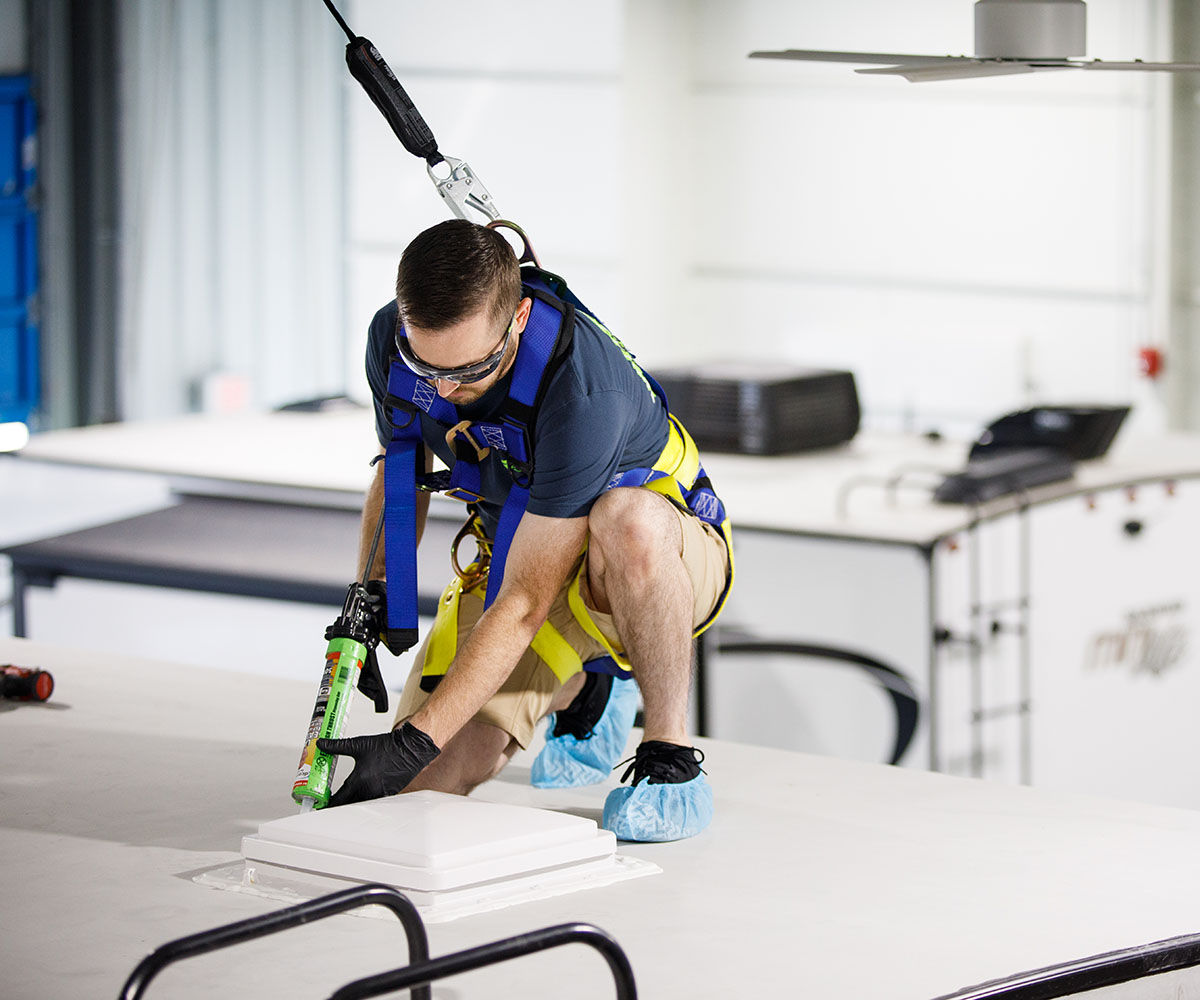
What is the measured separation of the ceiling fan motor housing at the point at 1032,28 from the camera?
2.26 meters

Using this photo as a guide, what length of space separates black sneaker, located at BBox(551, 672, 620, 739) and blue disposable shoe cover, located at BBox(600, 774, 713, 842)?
309mm

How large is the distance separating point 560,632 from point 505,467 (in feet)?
0.88

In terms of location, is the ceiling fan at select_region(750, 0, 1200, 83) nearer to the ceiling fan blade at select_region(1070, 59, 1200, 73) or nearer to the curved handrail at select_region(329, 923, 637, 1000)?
the ceiling fan blade at select_region(1070, 59, 1200, 73)

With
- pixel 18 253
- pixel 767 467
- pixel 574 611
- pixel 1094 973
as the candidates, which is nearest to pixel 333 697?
pixel 574 611

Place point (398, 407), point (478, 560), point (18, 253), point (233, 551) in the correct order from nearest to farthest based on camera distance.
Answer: point (398, 407)
point (478, 560)
point (233, 551)
point (18, 253)

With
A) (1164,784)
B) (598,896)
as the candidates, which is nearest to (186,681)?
(598,896)

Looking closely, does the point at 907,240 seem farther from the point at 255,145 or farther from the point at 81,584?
the point at 81,584

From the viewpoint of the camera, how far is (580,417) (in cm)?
215

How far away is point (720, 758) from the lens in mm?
2664

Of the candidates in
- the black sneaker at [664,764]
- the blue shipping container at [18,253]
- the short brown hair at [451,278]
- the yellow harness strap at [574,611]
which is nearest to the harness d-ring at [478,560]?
the yellow harness strap at [574,611]

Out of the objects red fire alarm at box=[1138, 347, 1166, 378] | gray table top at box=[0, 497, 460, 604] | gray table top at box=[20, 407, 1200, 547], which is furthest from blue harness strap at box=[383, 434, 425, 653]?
red fire alarm at box=[1138, 347, 1166, 378]

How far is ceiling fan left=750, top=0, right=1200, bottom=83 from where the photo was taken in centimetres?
226

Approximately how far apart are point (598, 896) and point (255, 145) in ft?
20.4

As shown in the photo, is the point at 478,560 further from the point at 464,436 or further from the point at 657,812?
the point at 657,812
